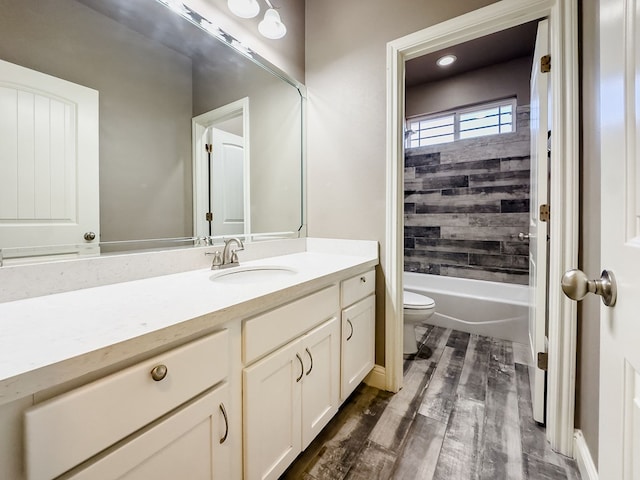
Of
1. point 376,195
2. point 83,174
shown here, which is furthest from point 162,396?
point 376,195

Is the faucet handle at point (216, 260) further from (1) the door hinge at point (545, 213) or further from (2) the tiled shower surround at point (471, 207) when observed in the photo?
(2) the tiled shower surround at point (471, 207)

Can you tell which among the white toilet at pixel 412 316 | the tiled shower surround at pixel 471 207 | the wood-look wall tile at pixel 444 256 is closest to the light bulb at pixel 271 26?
the white toilet at pixel 412 316

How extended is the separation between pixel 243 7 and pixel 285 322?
59.4 inches

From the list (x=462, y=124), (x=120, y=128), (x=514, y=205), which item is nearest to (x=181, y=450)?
(x=120, y=128)

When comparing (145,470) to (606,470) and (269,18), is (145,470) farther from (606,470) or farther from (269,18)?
(269,18)

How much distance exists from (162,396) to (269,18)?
179 cm

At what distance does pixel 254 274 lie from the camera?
1.48 metres

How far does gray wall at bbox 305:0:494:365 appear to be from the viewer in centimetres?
163

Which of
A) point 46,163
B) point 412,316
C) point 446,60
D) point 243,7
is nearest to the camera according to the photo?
point 46,163

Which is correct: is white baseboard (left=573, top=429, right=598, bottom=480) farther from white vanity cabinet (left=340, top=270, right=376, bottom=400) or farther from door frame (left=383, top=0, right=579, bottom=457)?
white vanity cabinet (left=340, top=270, right=376, bottom=400)

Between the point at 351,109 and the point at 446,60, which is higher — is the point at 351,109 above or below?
below

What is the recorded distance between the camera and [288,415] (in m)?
1.03

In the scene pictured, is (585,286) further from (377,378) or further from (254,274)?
(377,378)

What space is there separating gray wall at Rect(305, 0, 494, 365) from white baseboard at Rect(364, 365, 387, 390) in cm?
5
